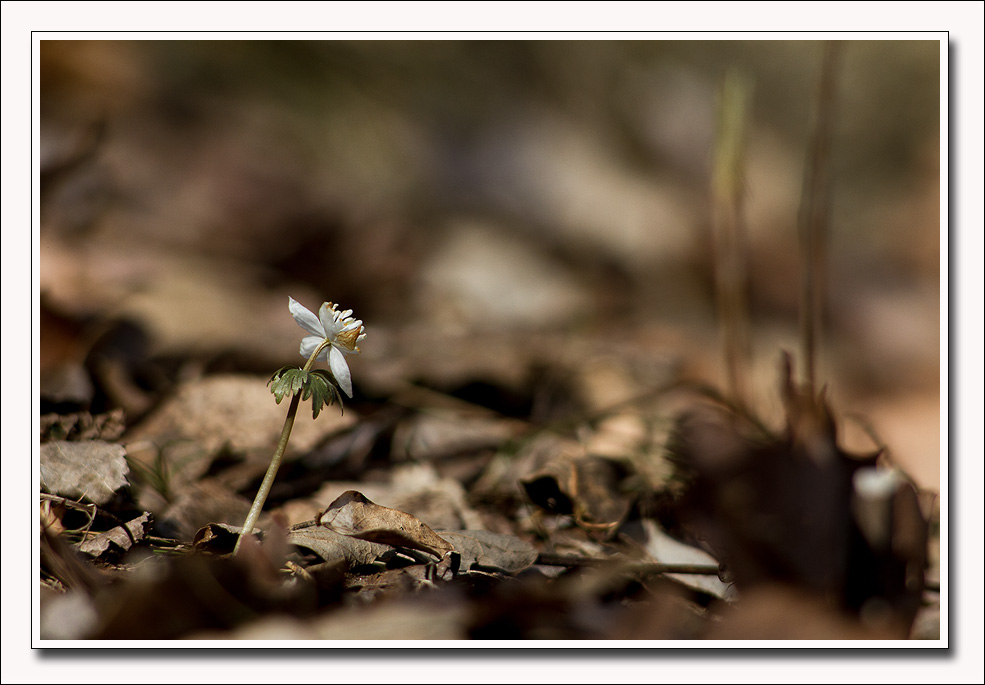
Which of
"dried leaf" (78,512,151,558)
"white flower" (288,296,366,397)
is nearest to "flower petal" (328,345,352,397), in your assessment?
"white flower" (288,296,366,397)

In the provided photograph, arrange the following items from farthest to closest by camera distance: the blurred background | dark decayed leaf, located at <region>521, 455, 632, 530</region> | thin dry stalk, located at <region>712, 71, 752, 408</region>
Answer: the blurred background → thin dry stalk, located at <region>712, 71, 752, 408</region> → dark decayed leaf, located at <region>521, 455, 632, 530</region>

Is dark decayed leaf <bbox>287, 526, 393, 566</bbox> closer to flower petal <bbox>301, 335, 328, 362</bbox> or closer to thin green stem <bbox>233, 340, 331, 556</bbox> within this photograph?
thin green stem <bbox>233, 340, 331, 556</bbox>

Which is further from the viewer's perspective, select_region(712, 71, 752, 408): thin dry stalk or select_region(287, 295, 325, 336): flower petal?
select_region(712, 71, 752, 408): thin dry stalk

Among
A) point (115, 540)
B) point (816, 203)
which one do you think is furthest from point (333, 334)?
point (816, 203)

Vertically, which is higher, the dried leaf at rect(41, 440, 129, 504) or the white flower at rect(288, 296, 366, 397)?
the white flower at rect(288, 296, 366, 397)

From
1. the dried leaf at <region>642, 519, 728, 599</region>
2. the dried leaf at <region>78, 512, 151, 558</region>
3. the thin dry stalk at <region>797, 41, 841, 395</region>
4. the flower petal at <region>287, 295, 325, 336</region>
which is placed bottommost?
the dried leaf at <region>642, 519, 728, 599</region>

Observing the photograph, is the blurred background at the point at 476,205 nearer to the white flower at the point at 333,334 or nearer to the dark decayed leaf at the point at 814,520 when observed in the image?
the dark decayed leaf at the point at 814,520

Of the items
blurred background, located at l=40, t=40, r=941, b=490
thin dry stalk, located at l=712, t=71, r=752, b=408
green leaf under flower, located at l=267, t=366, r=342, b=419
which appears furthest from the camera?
blurred background, located at l=40, t=40, r=941, b=490
